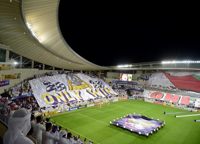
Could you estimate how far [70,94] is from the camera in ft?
95.5

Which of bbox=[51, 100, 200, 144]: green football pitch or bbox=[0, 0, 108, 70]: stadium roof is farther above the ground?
bbox=[0, 0, 108, 70]: stadium roof

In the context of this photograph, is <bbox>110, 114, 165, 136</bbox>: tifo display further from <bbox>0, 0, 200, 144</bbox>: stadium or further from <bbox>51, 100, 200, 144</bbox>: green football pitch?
<bbox>51, 100, 200, 144</bbox>: green football pitch

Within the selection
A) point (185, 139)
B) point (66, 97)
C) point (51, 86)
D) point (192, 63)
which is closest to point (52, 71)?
point (51, 86)

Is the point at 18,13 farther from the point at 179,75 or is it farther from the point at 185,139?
the point at 179,75

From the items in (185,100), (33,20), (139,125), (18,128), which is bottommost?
(139,125)

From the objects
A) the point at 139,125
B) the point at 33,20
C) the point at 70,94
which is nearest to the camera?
the point at 33,20

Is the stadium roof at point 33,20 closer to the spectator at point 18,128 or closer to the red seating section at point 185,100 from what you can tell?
the spectator at point 18,128

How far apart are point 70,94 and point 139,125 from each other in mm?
13751

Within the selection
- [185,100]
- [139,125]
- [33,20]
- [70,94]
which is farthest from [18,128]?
[185,100]

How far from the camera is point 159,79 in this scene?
4047 centimetres

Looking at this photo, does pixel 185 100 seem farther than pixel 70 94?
Yes

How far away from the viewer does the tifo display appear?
18.0m

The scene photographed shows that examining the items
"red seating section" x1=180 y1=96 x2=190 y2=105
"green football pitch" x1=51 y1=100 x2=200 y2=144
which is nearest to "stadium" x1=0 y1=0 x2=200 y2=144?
"green football pitch" x1=51 y1=100 x2=200 y2=144

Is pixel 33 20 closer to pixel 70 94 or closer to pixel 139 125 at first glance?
pixel 139 125
